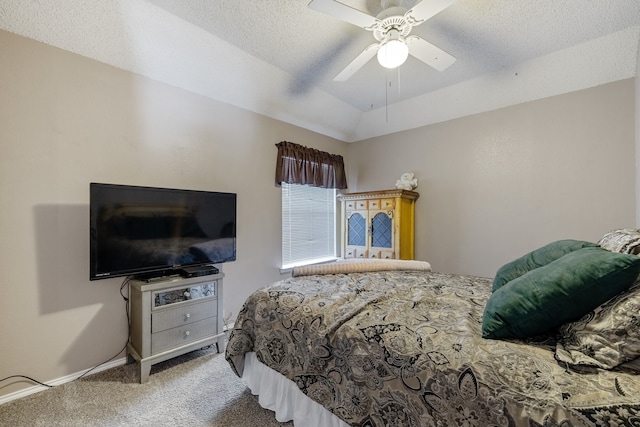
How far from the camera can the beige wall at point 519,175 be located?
2480mm

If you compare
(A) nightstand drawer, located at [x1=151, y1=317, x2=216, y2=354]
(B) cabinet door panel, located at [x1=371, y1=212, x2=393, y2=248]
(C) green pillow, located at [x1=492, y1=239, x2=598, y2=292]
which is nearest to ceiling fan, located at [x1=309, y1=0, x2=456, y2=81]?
(C) green pillow, located at [x1=492, y1=239, x2=598, y2=292]

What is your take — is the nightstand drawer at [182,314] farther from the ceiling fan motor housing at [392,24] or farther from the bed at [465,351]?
the ceiling fan motor housing at [392,24]

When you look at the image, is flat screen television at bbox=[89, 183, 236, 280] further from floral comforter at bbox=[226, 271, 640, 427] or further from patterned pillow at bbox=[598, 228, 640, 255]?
patterned pillow at bbox=[598, 228, 640, 255]

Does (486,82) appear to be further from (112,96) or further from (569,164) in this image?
(112,96)

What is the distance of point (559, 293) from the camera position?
37.5 inches

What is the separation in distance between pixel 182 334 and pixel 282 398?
1113mm

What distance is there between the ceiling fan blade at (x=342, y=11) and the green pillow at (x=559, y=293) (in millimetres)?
1651

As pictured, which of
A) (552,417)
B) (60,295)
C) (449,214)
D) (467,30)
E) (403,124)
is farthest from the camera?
(403,124)

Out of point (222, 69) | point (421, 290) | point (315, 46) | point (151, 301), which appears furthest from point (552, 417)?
point (222, 69)

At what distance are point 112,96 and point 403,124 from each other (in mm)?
3247

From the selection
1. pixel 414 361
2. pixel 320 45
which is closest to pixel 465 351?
pixel 414 361

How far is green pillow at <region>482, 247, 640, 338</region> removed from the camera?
0.89 m

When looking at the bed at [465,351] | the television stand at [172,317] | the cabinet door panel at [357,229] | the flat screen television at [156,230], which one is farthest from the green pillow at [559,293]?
the cabinet door panel at [357,229]

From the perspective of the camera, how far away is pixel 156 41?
7.16 feet
